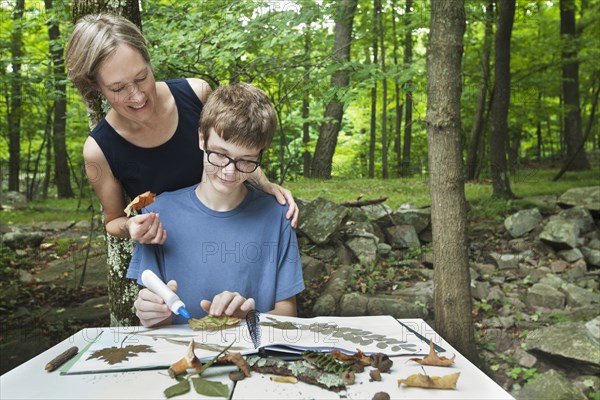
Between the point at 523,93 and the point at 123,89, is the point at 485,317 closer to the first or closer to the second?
the point at 123,89

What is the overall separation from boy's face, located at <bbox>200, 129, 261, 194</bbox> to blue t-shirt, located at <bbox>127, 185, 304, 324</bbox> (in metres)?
0.15

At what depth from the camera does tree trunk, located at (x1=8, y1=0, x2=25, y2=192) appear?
3.73 metres

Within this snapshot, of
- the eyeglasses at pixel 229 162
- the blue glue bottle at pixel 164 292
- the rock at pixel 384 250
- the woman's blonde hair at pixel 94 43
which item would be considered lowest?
the rock at pixel 384 250

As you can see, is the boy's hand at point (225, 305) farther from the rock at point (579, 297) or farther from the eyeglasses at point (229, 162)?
the rock at point (579, 297)

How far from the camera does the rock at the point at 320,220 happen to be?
15.0ft

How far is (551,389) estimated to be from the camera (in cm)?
309

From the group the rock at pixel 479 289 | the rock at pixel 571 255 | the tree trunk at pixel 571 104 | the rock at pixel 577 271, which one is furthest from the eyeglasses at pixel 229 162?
the tree trunk at pixel 571 104

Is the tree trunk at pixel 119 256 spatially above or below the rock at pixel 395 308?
above

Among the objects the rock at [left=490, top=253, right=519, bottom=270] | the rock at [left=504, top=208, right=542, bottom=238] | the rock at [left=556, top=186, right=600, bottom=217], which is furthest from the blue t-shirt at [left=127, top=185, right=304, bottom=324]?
the rock at [left=556, top=186, right=600, bottom=217]

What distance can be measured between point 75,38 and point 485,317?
364cm

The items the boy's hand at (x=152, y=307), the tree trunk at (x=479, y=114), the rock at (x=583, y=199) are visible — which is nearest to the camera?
the boy's hand at (x=152, y=307)

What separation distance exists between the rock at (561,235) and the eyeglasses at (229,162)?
182 inches

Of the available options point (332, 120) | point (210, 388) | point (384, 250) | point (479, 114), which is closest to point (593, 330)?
point (384, 250)

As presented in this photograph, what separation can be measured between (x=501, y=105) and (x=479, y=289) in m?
2.68
